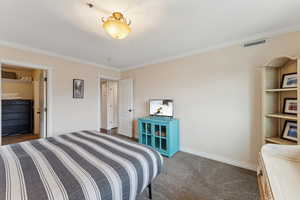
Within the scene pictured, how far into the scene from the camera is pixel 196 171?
2248 mm

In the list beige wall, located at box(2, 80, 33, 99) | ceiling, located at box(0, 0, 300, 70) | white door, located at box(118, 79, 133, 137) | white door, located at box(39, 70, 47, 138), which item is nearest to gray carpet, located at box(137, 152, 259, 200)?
white door, located at box(118, 79, 133, 137)

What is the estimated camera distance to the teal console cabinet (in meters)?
2.84

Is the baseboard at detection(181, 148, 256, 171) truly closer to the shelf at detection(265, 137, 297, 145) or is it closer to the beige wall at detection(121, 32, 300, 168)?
the beige wall at detection(121, 32, 300, 168)

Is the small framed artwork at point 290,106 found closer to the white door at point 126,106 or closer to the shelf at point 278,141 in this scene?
the shelf at point 278,141

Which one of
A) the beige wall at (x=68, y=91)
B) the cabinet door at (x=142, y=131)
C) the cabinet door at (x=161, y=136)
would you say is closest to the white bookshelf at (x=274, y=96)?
the cabinet door at (x=161, y=136)

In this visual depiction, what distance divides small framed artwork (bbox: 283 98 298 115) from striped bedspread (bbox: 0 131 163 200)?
6.66 ft

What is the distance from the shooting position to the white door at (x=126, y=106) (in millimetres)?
4176

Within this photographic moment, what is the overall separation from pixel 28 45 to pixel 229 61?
159 inches

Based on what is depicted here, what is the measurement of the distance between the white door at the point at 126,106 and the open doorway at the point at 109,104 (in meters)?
1.01

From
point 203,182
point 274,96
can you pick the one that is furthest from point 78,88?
point 274,96

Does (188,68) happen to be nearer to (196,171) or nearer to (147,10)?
(147,10)

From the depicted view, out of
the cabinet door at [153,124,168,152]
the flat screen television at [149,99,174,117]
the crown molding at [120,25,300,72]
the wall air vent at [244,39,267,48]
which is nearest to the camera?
the crown molding at [120,25,300,72]

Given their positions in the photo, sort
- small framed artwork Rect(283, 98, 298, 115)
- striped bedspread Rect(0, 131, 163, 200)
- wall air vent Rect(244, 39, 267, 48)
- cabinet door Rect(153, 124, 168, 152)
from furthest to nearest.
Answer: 1. cabinet door Rect(153, 124, 168, 152)
2. wall air vent Rect(244, 39, 267, 48)
3. small framed artwork Rect(283, 98, 298, 115)
4. striped bedspread Rect(0, 131, 163, 200)

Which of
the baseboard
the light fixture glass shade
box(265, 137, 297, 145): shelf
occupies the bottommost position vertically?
the baseboard
